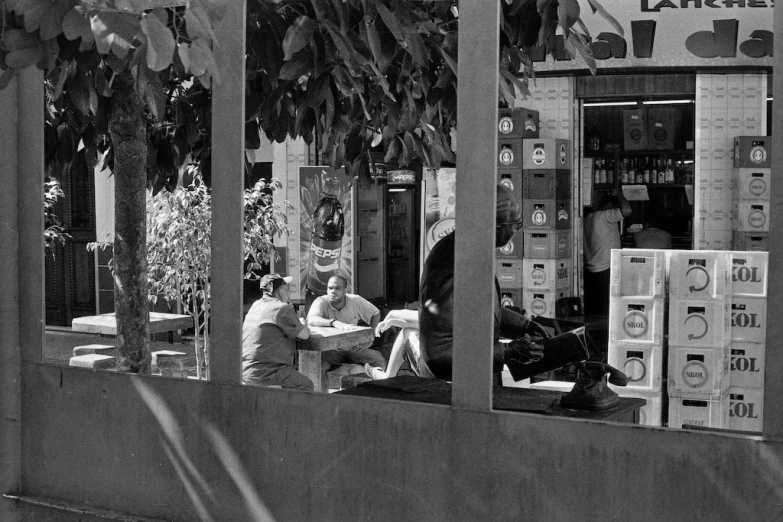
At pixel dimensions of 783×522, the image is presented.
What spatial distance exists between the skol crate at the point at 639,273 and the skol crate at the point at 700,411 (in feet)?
2.88

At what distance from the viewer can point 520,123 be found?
12.2 metres

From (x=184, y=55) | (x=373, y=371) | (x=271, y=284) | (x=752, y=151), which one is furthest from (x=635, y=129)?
(x=184, y=55)

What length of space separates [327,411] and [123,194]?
6.60 ft

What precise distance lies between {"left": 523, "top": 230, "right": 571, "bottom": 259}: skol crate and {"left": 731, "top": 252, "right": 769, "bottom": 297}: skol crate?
3.98 meters

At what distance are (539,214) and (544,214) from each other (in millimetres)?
58

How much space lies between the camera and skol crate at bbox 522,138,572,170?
1206cm

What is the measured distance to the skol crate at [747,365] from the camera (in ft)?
27.3

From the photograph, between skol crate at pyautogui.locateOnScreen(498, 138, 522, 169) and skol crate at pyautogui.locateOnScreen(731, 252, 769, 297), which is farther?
skol crate at pyautogui.locateOnScreen(498, 138, 522, 169)

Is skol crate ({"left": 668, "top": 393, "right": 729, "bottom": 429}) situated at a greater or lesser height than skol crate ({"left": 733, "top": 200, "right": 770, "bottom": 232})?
lesser

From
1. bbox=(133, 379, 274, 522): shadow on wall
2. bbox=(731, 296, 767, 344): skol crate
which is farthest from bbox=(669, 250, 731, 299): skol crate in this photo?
bbox=(133, 379, 274, 522): shadow on wall

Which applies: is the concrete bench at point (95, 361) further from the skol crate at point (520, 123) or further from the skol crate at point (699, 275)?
the skol crate at point (520, 123)

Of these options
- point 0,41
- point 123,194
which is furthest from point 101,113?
point 0,41

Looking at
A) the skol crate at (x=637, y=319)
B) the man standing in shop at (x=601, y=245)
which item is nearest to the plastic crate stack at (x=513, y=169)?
the man standing in shop at (x=601, y=245)

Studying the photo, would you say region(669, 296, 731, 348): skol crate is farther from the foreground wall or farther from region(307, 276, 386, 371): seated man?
the foreground wall
